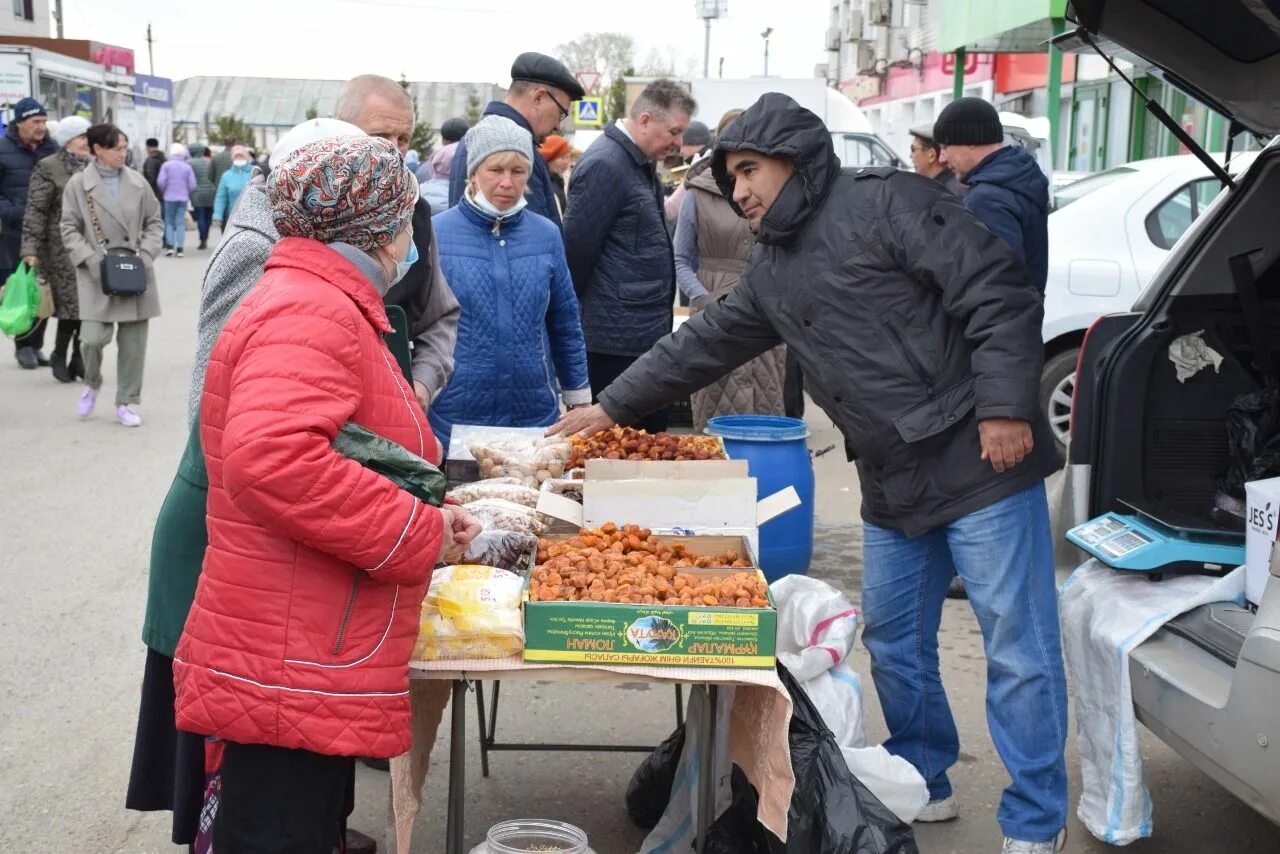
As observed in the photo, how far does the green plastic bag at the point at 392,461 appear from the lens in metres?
2.42

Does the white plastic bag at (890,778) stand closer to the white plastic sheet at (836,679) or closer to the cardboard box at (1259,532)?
the white plastic sheet at (836,679)

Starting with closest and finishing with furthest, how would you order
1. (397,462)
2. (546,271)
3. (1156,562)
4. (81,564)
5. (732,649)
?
(397,462)
(732,649)
(1156,562)
(546,271)
(81,564)

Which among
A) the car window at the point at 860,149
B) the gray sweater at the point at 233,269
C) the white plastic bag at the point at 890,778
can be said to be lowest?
the white plastic bag at the point at 890,778

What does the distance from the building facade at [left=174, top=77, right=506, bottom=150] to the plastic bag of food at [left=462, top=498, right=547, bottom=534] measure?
74.0m

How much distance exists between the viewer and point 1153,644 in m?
3.39

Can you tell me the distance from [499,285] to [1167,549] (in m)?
2.37

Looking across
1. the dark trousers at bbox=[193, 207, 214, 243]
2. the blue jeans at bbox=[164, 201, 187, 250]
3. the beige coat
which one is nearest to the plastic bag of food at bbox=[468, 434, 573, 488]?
the beige coat

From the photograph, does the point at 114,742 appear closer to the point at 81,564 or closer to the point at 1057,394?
the point at 81,564

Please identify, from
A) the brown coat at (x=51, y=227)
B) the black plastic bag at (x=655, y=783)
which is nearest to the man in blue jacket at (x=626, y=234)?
the black plastic bag at (x=655, y=783)

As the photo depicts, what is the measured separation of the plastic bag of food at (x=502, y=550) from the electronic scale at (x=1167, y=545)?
1587mm

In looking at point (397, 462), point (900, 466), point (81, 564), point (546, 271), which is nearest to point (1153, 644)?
point (900, 466)

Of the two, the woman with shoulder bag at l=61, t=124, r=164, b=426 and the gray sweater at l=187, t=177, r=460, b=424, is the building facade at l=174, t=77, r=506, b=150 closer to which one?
the woman with shoulder bag at l=61, t=124, r=164, b=426

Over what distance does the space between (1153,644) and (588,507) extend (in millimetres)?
1489

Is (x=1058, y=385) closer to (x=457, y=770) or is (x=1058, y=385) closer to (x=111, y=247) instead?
(x=457, y=770)
